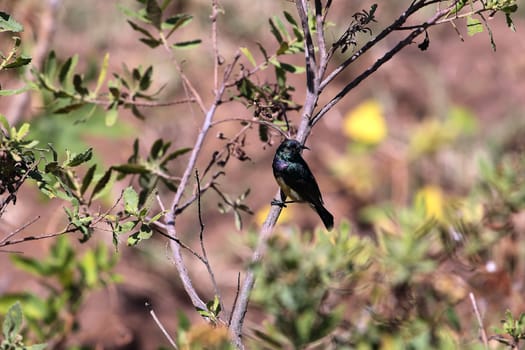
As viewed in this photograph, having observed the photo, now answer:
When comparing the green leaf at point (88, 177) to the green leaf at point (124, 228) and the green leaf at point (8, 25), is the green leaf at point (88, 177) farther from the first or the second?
the green leaf at point (8, 25)

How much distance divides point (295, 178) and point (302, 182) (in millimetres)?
23

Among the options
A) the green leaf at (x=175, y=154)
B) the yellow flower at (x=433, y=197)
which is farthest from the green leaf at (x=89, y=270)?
the yellow flower at (x=433, y=197)

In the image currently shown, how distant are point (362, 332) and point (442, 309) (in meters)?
0.30

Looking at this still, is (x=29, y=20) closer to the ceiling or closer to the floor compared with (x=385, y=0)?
closer to the floor

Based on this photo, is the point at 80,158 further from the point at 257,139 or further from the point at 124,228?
the point at 257,139

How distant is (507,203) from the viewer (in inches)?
100.0

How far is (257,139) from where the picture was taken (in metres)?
5.26

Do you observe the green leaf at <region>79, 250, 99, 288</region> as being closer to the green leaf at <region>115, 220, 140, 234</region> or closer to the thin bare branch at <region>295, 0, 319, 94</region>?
the green leaf at <region>115, 220, 140, 234</region>

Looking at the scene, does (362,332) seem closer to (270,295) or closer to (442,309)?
(442,309)

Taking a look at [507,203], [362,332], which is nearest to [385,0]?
[507,203]

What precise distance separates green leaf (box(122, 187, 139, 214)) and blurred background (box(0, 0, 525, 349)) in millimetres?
818

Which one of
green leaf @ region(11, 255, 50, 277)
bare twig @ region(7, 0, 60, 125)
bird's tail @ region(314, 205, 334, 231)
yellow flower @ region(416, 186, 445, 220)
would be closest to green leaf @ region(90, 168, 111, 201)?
bird's tail @ region(314, 205, 334, 231)

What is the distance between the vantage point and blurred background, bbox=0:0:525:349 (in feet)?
10.7

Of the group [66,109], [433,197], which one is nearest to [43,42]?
[66,109]
